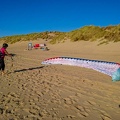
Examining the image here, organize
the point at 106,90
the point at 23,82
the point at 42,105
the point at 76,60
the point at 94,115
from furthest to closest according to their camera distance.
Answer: the point at 76,60, the point at 23,82, the point at 106,90, the point at 42,105, the point at 94,115

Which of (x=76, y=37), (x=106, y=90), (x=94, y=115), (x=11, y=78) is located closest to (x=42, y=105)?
(x=94, y=115)

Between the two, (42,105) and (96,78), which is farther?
(96,78)

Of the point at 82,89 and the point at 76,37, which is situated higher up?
the point at 76,37

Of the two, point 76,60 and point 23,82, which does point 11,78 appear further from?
point 76,60

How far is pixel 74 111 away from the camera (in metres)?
5.42

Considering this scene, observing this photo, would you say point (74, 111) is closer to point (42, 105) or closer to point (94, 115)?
point (94, 115)

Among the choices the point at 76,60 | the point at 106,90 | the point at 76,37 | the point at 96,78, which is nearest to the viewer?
the point at 106,90

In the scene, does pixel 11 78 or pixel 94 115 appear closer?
pixel 94 115

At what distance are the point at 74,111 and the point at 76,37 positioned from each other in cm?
2300

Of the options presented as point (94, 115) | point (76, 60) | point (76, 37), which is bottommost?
point (94, 115)

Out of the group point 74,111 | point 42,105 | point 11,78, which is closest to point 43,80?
point 11,78

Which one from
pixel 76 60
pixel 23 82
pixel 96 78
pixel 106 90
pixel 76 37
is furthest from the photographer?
pixel 76 37

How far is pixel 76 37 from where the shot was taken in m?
27.9

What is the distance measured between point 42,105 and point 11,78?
12.9ft
